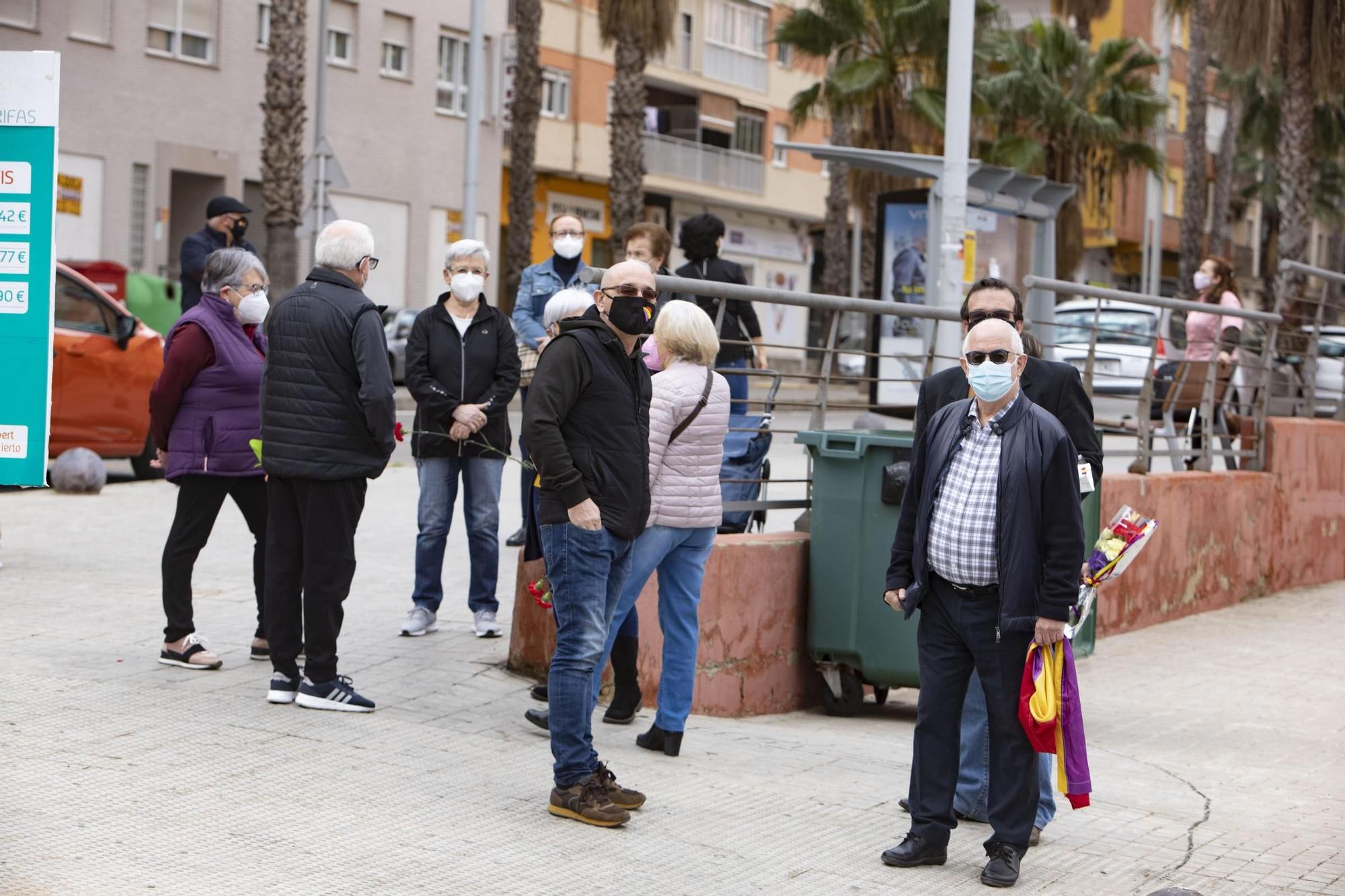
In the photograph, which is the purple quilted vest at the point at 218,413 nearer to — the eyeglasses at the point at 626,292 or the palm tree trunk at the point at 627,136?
the eyeglasses at the point at 626,292

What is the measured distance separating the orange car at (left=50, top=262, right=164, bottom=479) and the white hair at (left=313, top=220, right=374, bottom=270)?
7072 millimetres

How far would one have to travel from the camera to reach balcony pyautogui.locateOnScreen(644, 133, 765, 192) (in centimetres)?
4703

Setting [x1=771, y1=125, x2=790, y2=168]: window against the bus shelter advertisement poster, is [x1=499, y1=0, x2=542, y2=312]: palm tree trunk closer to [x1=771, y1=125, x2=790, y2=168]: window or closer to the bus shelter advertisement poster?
the bus shelter advertisement poster

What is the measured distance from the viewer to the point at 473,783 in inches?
237

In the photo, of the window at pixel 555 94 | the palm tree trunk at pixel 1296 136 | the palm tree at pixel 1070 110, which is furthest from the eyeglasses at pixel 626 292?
the window at pixel 555 94

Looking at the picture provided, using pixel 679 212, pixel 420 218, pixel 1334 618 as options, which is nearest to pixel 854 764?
pixel 1334 618

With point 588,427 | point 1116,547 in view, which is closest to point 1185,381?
point 1116,547

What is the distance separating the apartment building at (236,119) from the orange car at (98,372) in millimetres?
12685

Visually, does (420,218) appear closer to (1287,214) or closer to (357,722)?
(1287,214)

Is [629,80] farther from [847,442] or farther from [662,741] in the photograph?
[662,741]

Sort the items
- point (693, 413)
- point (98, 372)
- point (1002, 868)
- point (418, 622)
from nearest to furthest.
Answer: point (1002, 868), point (693, 413), point (418, 622), point (98, 372)

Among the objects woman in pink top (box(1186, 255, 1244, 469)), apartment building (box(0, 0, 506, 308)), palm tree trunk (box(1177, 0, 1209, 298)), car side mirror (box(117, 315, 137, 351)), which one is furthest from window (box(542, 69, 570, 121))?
woman in pink top (box(1186, 255, 1244, 469))

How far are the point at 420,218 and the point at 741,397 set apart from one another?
98.3 ft

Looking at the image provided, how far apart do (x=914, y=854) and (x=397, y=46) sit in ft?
111
